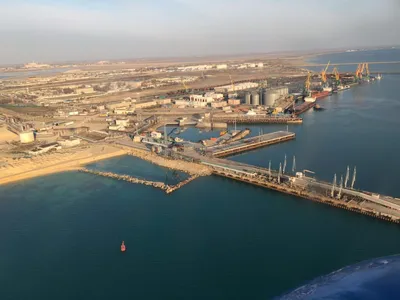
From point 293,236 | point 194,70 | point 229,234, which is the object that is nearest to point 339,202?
point 293,236

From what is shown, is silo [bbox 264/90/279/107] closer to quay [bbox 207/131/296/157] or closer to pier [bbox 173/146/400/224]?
quay [bbox 207/131/296/157]

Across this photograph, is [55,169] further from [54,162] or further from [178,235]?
[178,235]

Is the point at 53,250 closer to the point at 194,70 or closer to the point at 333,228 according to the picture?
the point at 333,228

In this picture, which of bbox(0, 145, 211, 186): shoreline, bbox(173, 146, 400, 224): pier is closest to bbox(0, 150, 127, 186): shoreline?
bbox(0, 145, 211, 186): shoreline

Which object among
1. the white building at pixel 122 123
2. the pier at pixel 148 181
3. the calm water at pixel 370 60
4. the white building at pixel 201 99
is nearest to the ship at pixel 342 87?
the white building at pixel 201 99

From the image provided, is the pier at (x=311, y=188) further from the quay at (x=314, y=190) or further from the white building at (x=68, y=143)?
the white building at (x=68, y=143)

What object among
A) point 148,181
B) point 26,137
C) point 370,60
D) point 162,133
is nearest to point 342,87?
point 162,133
